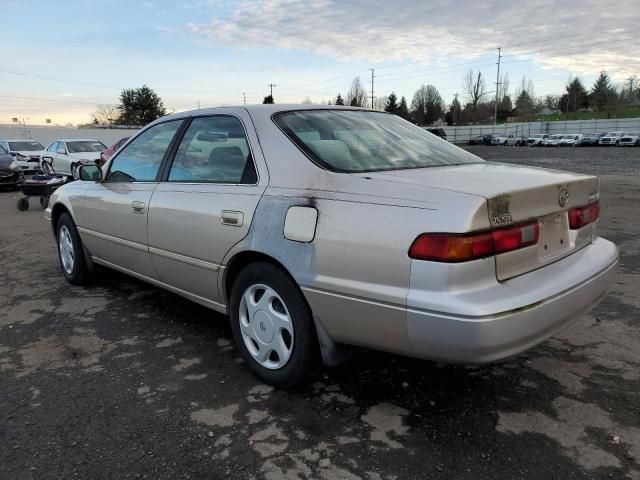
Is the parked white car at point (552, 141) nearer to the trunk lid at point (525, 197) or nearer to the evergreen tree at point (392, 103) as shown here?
the evergreen tree at point (392, 103)

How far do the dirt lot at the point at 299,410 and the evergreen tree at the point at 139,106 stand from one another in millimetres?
71227

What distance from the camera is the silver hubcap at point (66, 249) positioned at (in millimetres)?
5156

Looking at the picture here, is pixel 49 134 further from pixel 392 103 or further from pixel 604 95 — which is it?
pixel 604 95

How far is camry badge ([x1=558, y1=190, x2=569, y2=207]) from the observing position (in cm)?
264

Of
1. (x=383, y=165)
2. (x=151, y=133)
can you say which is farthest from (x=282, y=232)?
(x=151, y=133)

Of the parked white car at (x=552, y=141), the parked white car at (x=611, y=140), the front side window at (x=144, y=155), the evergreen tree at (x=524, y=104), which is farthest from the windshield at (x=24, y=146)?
the evergreen tree at (x=524, y=104)

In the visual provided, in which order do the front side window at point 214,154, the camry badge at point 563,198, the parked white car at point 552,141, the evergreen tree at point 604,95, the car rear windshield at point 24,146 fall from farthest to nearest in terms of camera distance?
the evergreen tree at point 604,95 < the parked white car at point 552,141 < the car rear windshield at point 24,146 < the front side window at point 214,154 < the camry badge at point 563,198

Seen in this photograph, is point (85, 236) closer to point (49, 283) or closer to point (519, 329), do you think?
point (49, 283)

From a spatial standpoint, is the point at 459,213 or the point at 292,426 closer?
the point at 459,213

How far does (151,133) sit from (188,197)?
1.06 m

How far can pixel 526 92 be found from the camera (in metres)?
105

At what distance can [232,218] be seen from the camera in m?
3.06

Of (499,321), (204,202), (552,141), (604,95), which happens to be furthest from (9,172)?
(604,95)

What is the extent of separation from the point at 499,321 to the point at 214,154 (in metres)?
2.11
